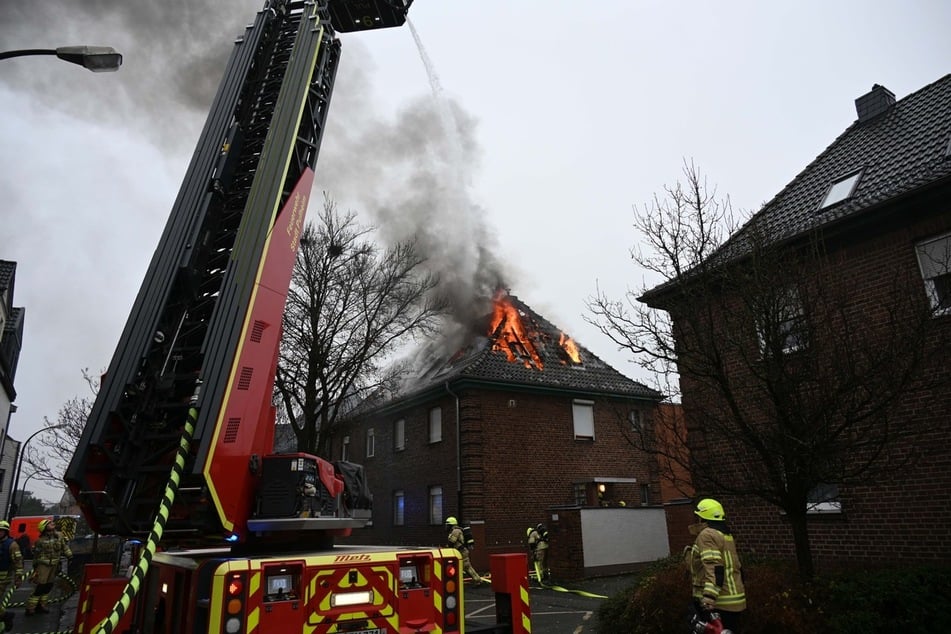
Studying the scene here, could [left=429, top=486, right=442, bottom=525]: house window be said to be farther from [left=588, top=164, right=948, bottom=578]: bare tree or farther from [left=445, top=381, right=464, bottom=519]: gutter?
[left=588, top=164, right=948, bottom=578]: bare tree

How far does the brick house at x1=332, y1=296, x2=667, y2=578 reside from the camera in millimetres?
18359

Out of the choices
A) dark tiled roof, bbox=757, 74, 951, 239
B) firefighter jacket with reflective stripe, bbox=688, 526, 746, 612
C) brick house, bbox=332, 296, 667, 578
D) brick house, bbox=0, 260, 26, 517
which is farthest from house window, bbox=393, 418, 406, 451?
firefighter jacket with reflective stripe, bbox=688, 526, 746, 612

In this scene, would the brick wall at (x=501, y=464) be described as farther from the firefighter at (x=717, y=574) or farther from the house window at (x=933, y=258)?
the firefighter at (x=717, y=574)

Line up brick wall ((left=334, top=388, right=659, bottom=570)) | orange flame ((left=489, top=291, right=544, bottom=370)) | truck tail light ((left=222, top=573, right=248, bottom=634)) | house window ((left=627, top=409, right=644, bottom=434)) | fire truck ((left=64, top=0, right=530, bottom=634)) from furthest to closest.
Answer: orange flame ((left=489, top=291, right=544, bottom=370)), brick wall ((left=334, top=388, right=659, bottom=570)), house window ((left=627, top=409, right=644, bottom=434)), fire truck ((left=64, top=0, right=530, bottom=634)), truck tail light ((left=222, top=573, right=248, bottom=634))

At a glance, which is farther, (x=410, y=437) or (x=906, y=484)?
(x=410, y=437)

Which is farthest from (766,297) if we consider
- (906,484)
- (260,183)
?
(260,183)

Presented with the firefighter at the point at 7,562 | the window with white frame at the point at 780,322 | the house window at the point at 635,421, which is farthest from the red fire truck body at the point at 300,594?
the firefighter at the point at 7,562

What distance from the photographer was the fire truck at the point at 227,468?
4.25 meters

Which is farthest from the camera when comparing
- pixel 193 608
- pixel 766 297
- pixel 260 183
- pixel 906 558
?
pixel 906 558

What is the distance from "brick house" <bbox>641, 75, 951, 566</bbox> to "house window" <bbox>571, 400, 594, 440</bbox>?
954 centimetres

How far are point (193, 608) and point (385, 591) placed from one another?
1.34m

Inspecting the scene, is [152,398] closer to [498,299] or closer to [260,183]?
[260,183]

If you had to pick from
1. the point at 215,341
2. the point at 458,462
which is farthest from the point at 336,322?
the point at 215,341

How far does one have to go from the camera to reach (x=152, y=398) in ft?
15.6
